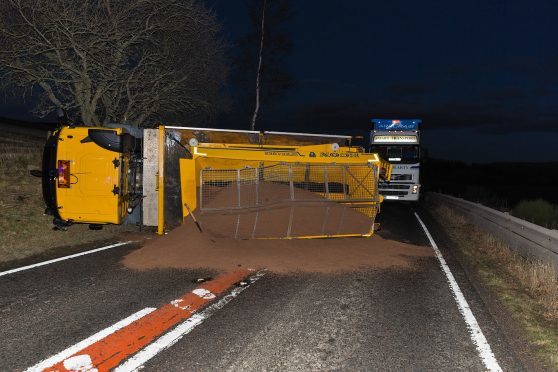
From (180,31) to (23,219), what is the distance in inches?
358

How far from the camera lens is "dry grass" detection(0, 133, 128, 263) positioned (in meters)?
8.46

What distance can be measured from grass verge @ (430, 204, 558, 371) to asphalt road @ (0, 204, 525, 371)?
34cm

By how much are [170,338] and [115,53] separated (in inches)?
505

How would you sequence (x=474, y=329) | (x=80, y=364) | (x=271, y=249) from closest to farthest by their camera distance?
(x=80, y=364)
(x=474, y=329)
(x=271, y=249)

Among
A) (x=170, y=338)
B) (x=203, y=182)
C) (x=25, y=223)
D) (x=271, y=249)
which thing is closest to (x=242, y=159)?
(x=203, y=182)

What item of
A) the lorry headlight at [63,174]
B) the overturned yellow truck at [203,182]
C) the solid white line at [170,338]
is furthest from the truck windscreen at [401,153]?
the solid white line at [170,338]

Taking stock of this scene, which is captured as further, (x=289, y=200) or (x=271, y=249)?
(x=289, y=200)

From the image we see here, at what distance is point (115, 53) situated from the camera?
14.7 m

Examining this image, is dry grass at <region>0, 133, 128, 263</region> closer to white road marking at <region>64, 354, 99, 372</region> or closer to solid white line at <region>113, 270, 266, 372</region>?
solid white line at <region>113, 270, 266, 372</region>

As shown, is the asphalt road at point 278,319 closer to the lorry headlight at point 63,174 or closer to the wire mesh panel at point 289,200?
the lorry headlight at point 63,174

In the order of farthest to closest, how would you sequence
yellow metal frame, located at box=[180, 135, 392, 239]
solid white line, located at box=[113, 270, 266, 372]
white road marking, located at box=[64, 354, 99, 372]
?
yellow metal frame, located at box=[180, 135, 392, 239] → solid white line, located at box=[113, 270, 266, 372] → white road marking, located at box=[64, 354, 99, 372]

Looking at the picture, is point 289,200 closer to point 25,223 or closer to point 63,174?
point 63,174

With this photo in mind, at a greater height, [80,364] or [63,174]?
[63,174]

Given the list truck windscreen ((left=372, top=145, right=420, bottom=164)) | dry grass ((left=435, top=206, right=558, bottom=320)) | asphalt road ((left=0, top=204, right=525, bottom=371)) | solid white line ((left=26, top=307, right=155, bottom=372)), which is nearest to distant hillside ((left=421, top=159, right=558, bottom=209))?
truck windscreen ((left=372, top=145, right=420, bottom=164))
